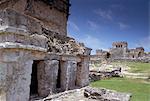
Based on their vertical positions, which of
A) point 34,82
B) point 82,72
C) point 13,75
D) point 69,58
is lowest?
point 34,82

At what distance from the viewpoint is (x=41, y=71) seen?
785 centimetres

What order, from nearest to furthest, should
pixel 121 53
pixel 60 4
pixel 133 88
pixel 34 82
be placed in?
1. pixel 34 82
2. pixel 133 88
3. pixel 60 4
4. pixel 121 53

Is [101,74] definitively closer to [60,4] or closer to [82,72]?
[60,4]

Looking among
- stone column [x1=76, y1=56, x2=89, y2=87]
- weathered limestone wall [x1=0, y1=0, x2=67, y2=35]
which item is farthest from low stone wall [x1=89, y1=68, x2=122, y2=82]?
stone column [x1=76, y1=56, x2=89, y2=87]

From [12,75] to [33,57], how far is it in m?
1.18

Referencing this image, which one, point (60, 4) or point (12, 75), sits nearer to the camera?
point (12, 75)

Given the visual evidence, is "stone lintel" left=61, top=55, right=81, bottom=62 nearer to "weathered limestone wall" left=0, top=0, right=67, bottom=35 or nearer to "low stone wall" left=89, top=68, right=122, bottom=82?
"weathered limestone wall" left=0, top=0, right=67, bottom=35

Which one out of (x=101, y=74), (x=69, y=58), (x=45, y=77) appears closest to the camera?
(x=45, y=77)

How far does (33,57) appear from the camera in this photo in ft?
22.0

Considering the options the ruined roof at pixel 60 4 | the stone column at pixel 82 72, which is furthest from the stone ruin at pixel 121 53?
the stone column at pixel 82 72

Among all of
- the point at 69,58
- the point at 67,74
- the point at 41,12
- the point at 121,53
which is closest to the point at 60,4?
the point at 41,12

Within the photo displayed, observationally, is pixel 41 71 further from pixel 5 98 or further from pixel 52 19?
pixel 52 19

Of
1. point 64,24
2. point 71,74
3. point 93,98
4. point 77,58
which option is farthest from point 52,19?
point 93,98

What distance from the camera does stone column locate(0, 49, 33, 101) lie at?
561cm
